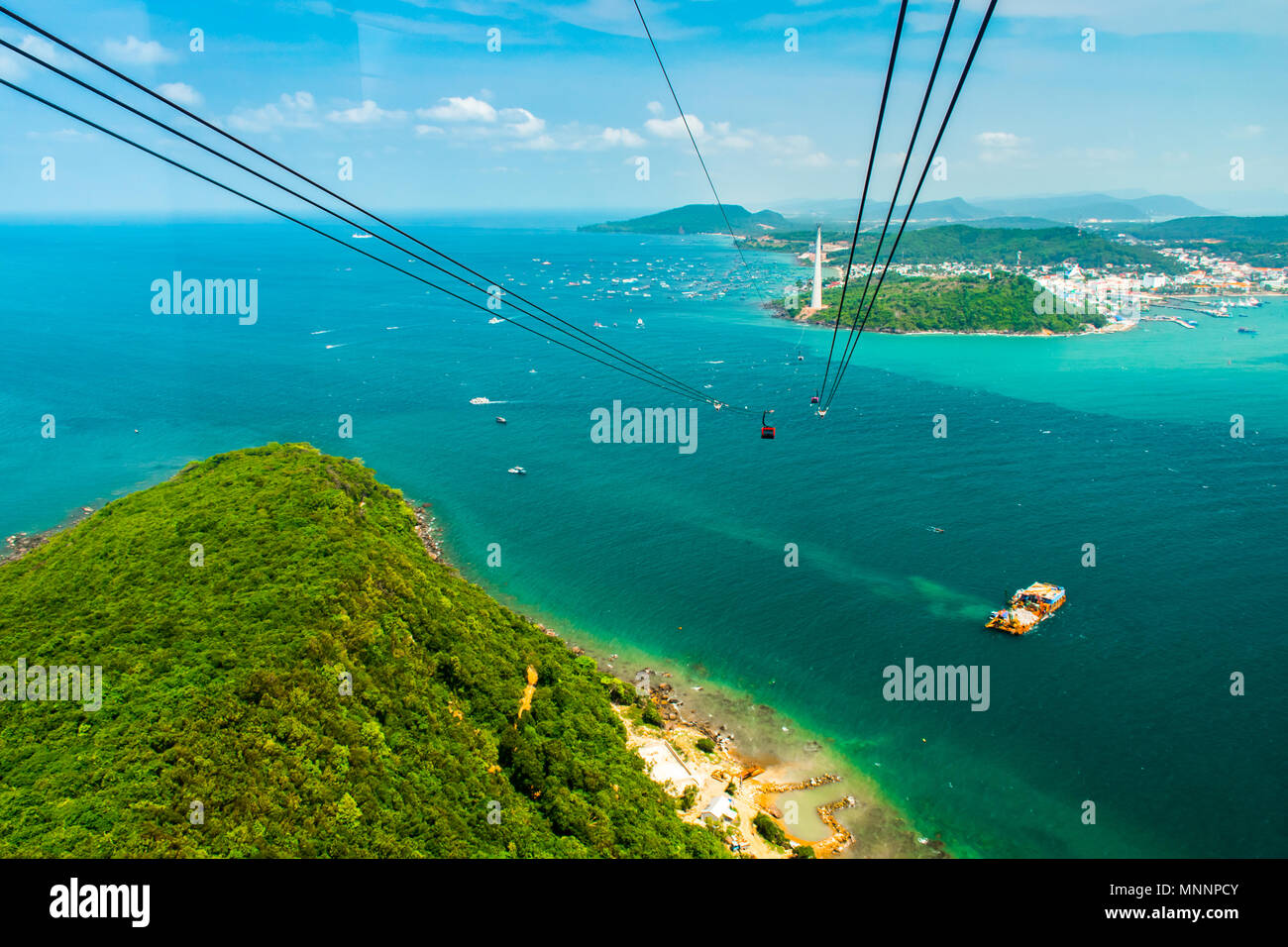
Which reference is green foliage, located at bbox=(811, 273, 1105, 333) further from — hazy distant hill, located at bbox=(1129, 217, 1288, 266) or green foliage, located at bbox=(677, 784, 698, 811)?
green foliage, located at bbox=(677, 784, 698, 811)

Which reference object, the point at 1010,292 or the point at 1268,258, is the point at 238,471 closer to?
the point at 1010,292

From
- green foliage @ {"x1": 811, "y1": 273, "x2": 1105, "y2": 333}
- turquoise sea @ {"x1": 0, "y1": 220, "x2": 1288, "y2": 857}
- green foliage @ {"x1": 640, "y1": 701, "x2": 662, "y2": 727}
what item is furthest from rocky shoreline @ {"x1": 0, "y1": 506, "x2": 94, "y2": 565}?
green foliage @ {"x1": 811, "y1": 273, "x2": 1105, "y2": 333}

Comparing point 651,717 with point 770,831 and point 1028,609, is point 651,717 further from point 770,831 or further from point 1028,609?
point 1028,609

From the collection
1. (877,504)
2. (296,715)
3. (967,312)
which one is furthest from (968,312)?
(296,715)

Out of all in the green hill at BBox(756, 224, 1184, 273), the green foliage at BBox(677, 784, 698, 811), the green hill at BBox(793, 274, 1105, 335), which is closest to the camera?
the green foliage at BBox(677, 784, 698, 811)

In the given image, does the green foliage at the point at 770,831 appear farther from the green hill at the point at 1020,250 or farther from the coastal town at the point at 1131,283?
the green hill at the point at 1020,250

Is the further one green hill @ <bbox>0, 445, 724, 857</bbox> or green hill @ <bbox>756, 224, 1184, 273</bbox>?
green hill @ <bbox>756, 224, 1184, 273</bbox>

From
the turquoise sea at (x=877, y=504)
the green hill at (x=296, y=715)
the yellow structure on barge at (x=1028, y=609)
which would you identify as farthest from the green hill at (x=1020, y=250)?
the green hill at (x=296, y=715)
